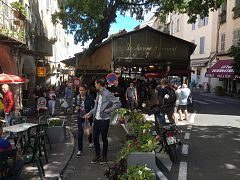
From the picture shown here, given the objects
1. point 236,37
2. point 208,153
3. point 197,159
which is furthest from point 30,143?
point 236,37

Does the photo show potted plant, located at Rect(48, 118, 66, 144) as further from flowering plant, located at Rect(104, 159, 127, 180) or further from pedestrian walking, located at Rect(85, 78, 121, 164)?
flowering plant, located at Rect(104, 159, 127, 180)

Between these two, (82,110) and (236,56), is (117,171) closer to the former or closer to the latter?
(82,110)

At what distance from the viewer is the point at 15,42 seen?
43.1ft

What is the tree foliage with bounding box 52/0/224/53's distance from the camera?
15898mm

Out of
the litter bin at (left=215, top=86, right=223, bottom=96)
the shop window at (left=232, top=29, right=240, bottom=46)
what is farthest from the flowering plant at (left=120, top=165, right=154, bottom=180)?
the litter bin at (left=215, top=86, right=223, bottom=96)

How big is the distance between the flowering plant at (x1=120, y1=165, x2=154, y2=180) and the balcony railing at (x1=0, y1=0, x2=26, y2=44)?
7.65 metres

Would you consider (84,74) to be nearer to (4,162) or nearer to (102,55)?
(102,55)

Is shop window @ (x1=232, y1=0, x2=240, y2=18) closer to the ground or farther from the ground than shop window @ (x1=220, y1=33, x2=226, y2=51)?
farther from the ground

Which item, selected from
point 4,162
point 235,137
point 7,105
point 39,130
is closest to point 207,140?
point 235,137

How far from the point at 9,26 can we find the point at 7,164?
9.22 m

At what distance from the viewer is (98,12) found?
15766mm

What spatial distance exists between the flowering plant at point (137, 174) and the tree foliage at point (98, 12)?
1128cm

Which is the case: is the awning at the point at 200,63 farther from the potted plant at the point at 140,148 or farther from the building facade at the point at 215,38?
the potted plant at the point at 140,148

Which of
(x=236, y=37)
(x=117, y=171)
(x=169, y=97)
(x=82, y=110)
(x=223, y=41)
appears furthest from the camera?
(x=223, y=41)
